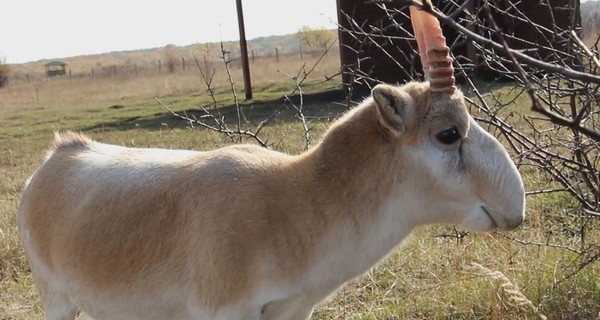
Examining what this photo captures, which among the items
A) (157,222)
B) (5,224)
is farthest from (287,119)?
(157,222)

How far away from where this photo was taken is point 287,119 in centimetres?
1881

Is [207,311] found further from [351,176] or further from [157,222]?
[351,176]

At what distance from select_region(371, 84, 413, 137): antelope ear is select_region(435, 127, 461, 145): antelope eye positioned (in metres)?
0.18

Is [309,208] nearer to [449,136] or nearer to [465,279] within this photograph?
[449,136]

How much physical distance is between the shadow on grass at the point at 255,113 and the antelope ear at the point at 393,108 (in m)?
15.0

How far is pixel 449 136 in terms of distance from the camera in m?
3.59

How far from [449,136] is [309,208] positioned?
73 cm

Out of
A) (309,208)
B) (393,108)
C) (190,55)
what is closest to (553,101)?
(393,108)

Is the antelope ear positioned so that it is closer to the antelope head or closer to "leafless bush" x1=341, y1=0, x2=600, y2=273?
the antelope head

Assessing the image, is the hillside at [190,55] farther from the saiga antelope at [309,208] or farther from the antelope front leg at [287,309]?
the antelope front leg at [287,309]

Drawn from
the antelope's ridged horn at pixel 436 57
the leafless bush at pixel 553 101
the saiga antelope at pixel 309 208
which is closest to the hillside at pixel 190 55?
the leafless bush at pixel 553 101

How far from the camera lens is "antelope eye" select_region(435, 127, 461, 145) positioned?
3.59 meters

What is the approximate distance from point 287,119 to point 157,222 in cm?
1494

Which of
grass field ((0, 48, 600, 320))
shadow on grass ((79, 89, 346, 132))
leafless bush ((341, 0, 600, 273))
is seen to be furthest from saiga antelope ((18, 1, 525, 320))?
shadow on grass ((79, 89, 346, 132))
